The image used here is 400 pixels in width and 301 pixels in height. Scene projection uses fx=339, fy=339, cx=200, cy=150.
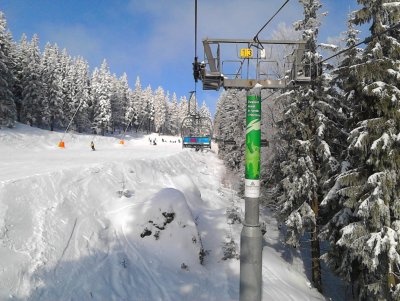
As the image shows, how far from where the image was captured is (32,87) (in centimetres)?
6288

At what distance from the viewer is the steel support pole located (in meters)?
5.88

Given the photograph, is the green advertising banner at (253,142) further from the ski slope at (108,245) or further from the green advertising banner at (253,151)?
the ski slope at (108,245)

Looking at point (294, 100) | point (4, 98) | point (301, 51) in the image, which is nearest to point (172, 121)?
point (4, 98)

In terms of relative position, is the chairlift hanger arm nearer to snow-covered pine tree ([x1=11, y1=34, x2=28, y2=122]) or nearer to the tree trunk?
the tree trunk

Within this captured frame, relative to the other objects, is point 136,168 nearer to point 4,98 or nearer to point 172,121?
point 4,98

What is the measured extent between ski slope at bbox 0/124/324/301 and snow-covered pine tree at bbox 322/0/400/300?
3815 millimetres

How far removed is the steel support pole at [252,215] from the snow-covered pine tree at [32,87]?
65421mm

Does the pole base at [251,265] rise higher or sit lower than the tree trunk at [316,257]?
higher

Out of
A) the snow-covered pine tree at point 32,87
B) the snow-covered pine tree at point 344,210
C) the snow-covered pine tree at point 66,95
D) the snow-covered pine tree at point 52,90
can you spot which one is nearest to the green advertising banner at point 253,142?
the snow-covered pine tree at point 344,210

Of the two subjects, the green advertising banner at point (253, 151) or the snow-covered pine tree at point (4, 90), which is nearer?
A: the green advertising banner at point (253, 151)

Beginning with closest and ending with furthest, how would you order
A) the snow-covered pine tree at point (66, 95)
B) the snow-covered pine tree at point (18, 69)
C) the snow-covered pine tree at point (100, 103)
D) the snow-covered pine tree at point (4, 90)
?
1. the snow-covered pine tree at point (4, 90)
2. the snow-covered pine tree at point (18, 69)
3. the snow-covered pine tree at point (66, 95)
4. the snow-covered pine tree at point (100, 103)

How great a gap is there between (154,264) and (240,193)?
2118cm

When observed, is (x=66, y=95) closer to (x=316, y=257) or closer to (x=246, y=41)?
(x=316, y=257)

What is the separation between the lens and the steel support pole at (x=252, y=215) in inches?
231
